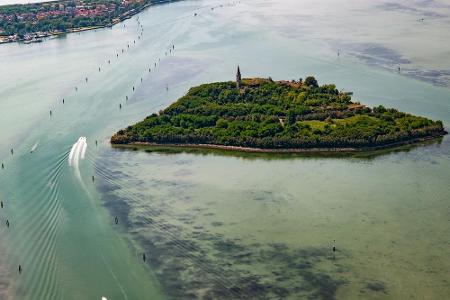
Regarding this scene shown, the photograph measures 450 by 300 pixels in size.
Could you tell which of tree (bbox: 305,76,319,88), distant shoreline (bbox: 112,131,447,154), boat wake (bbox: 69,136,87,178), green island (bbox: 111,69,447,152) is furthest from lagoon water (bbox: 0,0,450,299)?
tree (bbox: 305,76,319,88)

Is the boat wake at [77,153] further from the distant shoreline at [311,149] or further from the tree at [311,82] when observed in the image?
the tree at [311,82]

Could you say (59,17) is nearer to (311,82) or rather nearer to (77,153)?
(311,82)

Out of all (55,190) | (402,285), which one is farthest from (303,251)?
(55,190)

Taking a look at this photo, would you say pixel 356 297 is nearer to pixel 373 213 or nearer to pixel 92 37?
pixel 373 213

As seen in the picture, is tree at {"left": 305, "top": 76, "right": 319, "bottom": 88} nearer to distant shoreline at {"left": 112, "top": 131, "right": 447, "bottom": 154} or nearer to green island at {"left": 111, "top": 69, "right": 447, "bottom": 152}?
green island at {"left": 111, "top": 69, "right": 447, "bottom": 152}

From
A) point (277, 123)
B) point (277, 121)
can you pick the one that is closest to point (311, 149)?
point (277, 123)

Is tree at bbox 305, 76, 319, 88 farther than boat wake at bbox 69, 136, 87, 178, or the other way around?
tree at bbox 305, 76, 319, 88
